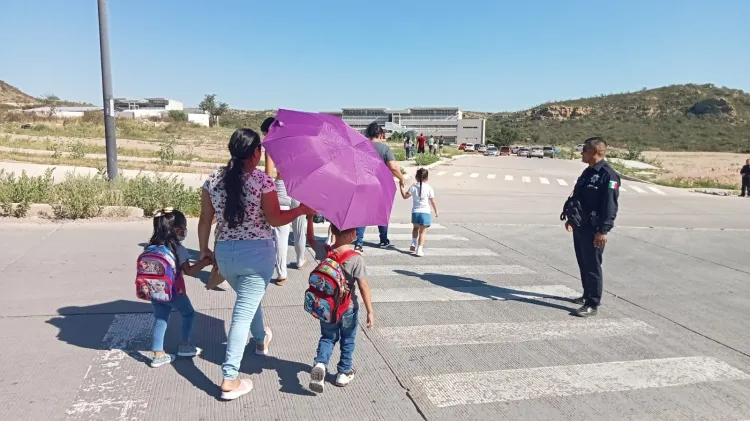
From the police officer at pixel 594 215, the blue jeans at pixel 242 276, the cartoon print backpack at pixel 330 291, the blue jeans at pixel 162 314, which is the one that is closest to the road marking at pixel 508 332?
the police officer at pixel 594 215

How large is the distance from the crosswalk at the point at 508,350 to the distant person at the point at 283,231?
3.48 feet

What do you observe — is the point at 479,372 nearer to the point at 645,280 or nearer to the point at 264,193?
the point at 264,193

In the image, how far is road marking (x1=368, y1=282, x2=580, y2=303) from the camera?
625 cm

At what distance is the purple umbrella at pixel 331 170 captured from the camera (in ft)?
10.8

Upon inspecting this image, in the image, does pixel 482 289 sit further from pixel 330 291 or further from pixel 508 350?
pixel 330 291

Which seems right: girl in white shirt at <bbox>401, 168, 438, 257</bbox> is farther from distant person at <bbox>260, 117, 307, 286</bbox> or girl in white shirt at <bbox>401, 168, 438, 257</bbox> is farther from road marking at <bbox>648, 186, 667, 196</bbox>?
road marking at <bbox>648, 186, 667, 196</bbox>

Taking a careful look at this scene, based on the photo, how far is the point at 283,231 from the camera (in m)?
6.20

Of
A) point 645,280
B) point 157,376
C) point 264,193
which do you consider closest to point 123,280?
point 157,376

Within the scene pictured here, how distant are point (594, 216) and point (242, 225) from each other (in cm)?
384

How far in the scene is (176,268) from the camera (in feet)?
13.1

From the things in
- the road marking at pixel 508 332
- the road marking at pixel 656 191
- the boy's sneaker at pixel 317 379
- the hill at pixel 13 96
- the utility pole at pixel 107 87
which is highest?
the hill at pixel 13 96

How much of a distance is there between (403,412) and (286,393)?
0.85 meters

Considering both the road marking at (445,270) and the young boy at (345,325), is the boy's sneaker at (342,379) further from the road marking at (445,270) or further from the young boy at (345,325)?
the road marking at (445,270)

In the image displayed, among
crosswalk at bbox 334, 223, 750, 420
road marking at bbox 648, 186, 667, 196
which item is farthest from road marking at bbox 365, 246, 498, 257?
road marking at bbox 648, 186, 667, 196
